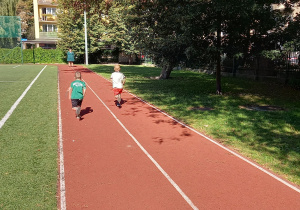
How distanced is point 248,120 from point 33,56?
3989 cm

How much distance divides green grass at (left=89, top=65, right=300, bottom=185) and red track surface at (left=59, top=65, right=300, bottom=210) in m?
0.62

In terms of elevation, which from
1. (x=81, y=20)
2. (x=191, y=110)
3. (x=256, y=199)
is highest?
(x=81, y=20)

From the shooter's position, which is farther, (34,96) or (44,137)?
(34,96)

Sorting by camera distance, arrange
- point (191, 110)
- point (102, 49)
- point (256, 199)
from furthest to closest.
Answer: point (102, 49), point (191, 110), point (256, 199)

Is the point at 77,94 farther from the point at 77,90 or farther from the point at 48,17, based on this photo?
the point at 48,17

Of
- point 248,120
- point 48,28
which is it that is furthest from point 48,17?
point 248,120

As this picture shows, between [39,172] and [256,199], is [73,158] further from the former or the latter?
[256,199]

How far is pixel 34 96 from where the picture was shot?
13.3 metres

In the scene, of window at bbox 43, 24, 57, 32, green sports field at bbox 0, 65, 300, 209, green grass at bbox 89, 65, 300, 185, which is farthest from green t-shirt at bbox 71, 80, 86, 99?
window at bbox 43, 24, 57, 32

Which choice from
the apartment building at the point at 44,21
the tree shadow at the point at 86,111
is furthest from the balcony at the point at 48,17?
the tree shadow at the point at 86,111

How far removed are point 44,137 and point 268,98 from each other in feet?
34.9

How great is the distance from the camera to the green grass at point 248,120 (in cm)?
630

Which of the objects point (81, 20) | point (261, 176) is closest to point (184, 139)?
point (261, 176)

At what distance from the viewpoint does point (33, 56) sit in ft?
139
